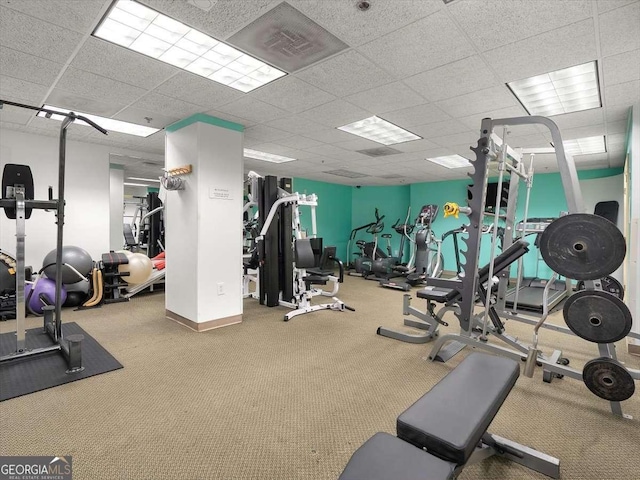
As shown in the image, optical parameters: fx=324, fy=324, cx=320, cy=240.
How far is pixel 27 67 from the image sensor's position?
2.62 metres

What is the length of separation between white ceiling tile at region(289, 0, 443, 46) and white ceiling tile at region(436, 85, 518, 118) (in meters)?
1.43

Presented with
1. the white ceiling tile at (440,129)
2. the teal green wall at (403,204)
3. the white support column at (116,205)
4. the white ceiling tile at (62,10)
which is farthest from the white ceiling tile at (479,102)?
the white support column at (116,205)

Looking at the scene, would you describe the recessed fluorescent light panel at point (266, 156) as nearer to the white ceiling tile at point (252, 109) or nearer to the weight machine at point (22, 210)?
the white ceiling tile at point (252, 109)

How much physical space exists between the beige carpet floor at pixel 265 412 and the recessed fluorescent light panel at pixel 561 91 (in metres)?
2.52

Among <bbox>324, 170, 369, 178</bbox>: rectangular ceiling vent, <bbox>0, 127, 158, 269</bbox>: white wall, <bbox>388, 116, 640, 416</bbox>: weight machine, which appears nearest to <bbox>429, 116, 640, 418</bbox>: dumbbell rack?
<bbox>388, 116, 640, 416</bbox>: weight machine

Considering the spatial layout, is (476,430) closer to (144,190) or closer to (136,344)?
(136,344)

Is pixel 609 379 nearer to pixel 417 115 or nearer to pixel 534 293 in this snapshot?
pixel 417 115

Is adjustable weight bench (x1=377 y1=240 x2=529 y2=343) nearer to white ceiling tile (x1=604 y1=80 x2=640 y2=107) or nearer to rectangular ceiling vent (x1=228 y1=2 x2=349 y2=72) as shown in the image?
white ceiling tile (x1=604 y1=80 x2=640 y2=107)

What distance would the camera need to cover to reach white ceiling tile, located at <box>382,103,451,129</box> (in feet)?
11.5

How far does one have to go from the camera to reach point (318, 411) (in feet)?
7.07

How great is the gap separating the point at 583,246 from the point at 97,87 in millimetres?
4123

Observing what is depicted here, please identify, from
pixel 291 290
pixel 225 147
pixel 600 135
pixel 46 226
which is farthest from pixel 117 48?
pixel 600 135

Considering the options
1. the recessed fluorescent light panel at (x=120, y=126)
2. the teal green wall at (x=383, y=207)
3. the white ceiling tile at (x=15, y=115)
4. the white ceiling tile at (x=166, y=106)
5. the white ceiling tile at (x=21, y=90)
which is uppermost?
the white ceiling tile at (x=166, y=106)

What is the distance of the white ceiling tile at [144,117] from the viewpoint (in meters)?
3.61
